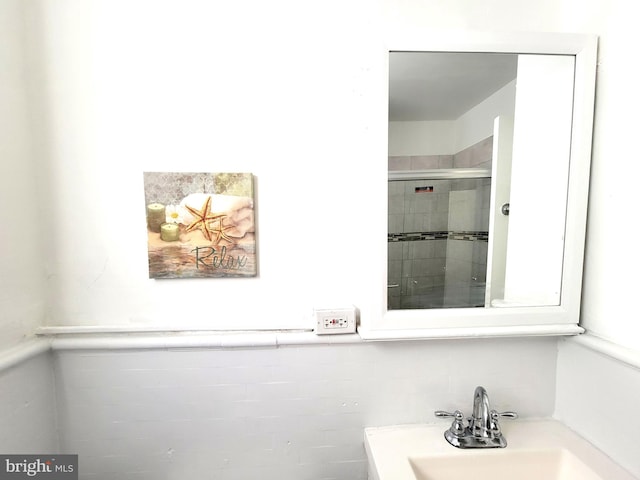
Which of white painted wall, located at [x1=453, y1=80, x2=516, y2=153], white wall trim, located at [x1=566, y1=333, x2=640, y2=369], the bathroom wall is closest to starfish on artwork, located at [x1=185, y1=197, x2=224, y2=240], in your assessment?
the bathroom wall

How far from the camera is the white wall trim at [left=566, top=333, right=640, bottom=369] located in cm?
75

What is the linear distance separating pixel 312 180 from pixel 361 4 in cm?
60

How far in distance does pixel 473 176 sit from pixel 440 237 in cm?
25

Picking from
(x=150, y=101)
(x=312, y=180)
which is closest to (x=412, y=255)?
(x=312, y=180)

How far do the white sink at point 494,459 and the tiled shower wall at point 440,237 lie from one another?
0.46 m

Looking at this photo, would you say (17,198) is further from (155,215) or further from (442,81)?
(442,81)

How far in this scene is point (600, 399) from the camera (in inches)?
33.7

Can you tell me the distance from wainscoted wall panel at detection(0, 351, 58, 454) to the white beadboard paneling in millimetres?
1809

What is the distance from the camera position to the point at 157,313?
0.94 metres

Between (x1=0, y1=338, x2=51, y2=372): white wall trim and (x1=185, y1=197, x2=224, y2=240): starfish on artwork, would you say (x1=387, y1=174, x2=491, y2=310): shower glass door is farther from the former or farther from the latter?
(x1=0, y1=338, x2=51, y2=372): white wall trim

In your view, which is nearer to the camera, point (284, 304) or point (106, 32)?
point (106, 32)

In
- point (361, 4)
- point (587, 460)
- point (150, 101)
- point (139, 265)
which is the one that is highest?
point (361, 4)

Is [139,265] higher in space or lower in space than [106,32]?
lower

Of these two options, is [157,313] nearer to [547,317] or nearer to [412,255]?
[412,255]
